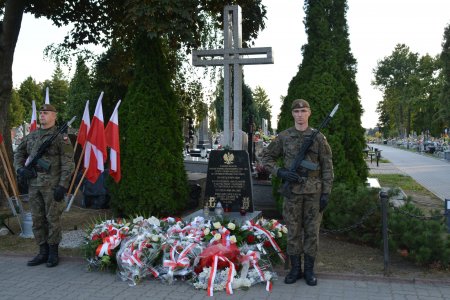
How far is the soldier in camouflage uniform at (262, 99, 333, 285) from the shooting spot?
5.03 m

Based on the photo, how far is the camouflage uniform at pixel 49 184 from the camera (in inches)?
231

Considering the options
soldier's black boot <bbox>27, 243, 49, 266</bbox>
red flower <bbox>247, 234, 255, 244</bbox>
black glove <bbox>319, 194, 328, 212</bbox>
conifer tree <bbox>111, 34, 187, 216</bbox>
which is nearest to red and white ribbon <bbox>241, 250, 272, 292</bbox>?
red flower <bbox>247, 234, 255, 244</bbox>

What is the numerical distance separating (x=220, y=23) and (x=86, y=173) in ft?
24.5

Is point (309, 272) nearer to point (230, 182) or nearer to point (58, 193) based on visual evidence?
point (230, 182)

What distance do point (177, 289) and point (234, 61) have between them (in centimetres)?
449

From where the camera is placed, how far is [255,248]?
18.1 feet

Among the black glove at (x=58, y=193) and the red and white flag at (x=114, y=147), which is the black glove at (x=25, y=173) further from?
the red and white flag at (x=114, y=147)

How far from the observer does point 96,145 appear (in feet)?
24.1

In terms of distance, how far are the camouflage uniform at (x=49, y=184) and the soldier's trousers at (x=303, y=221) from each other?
289 centimetres

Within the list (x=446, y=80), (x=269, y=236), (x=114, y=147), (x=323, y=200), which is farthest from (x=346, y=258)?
(x=446, y=80)

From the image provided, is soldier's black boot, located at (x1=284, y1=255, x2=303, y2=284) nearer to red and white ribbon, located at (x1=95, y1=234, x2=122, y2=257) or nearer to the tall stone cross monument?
red and white ribbon, located at (x1=95, y1=234, x2=122, y2=257)

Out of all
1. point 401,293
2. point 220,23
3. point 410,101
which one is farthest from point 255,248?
point 410,101

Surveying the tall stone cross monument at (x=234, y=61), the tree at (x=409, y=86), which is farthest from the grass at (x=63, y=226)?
the tree at (x=409, y=86)

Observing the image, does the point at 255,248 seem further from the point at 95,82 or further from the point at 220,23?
the point at 95,82
